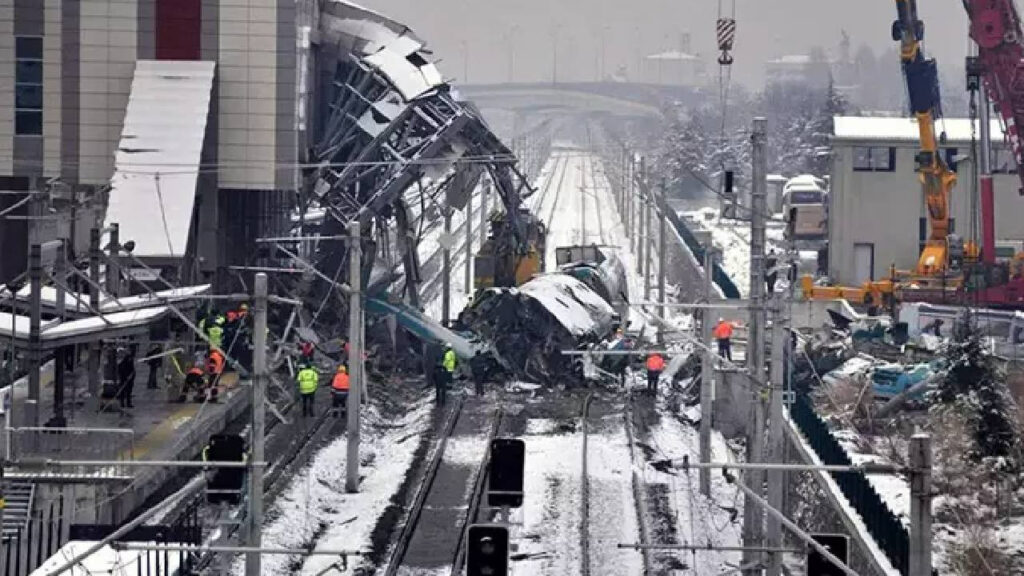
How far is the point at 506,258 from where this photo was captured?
5922cm

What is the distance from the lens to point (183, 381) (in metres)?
42.9

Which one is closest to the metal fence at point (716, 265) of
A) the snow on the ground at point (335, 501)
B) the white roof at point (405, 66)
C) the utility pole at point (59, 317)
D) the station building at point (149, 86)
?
the white roof at point (405, 66)

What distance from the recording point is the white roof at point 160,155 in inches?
1881

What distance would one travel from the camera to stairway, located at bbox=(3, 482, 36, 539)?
3062 cm

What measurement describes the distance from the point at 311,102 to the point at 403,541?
25810 mm

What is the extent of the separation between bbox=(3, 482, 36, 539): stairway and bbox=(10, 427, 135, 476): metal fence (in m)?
0.66

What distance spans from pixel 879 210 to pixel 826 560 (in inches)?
2066

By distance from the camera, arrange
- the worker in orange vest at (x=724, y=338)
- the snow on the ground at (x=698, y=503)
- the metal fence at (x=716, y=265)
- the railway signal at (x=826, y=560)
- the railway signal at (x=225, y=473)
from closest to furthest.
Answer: the railway signal at (x=826, y=560)
the railway signal at (x=225, y=473)
the snow on the ground at (x=698, y=503)
the worker in orange vest at (x=724, y=338)
the metal fence at (x=716, y=265)

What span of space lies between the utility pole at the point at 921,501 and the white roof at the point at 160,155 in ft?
103

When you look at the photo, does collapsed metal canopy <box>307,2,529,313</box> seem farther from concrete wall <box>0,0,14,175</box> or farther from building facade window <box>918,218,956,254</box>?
building facade window <box>918,218,956,254</box>

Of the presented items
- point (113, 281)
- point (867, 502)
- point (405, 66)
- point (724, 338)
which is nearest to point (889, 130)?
point (405, 66)

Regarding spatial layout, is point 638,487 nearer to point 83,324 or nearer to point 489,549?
point 83,324

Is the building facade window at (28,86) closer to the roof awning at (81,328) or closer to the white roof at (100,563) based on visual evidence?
the roof awning at (81,328)

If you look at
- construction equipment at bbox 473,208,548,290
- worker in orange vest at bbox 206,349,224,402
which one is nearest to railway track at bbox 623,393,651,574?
worker in orange vest at bbox 206,349,224,402
